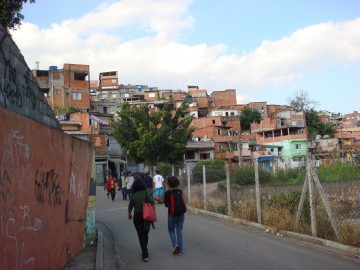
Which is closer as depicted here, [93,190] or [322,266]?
[322,266]

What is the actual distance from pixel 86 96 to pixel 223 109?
35.6 m

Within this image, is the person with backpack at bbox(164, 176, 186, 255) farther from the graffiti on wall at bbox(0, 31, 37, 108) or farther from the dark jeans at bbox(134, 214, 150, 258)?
the graffiti on wall at bbox(0, 31, 37, 108)

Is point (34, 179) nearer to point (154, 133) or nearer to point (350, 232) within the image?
point (350, 232)

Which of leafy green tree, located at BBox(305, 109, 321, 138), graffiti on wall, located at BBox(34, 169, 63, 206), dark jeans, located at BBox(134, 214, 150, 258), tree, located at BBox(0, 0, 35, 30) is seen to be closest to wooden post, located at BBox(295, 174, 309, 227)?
dark jeans, located at BBox(134, 214, 150, 258)

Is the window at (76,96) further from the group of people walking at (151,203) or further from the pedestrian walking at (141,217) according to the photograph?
the pedestrian walking at (141,217)

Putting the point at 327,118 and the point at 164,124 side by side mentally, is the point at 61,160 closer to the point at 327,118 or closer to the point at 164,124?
the point at 164,124

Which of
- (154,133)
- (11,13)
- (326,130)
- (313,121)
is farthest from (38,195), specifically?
(326,130)

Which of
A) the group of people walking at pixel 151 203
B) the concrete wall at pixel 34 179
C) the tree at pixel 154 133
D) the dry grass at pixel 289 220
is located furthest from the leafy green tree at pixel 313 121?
the concrete wall at pixel 34 179

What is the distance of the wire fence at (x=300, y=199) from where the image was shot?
9539 mm

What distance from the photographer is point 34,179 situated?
5.88m

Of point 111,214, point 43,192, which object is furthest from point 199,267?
point 111,214

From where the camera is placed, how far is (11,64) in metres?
7.97

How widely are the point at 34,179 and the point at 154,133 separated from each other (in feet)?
73.2

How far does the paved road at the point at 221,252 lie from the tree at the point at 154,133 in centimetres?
1514
